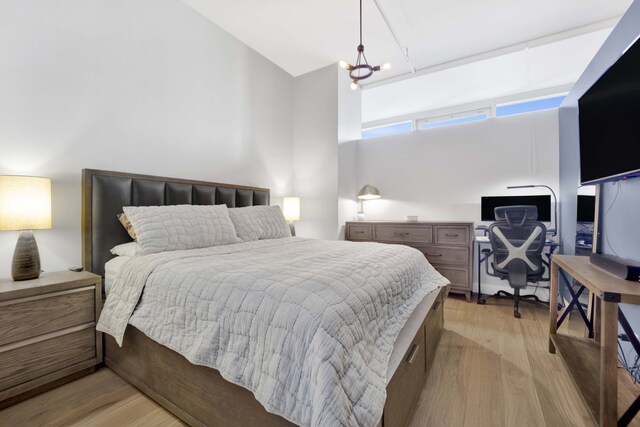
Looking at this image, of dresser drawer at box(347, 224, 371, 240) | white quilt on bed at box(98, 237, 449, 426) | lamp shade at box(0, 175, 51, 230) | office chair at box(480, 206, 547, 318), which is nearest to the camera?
white quilt on bed at box(98, 237, 449, 426)

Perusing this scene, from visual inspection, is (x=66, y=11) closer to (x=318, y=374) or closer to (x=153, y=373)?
(x=153, y=373)

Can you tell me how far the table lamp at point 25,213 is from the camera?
1.51m

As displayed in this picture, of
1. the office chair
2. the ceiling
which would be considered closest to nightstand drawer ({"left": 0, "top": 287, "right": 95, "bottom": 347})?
the ceiling

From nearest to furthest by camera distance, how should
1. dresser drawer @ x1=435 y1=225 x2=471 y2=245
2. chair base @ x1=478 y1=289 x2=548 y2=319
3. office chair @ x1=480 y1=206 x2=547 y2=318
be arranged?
office chair @ x1=480 y1=206 x2=547 y2=318
chair base @ x1=478 y1=289 x2=548 y2=319
dresser drawer @ x1=435 y1=225 x2=471 y2=245

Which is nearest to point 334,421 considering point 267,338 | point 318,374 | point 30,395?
point 318,374

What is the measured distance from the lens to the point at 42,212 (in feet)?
5.32

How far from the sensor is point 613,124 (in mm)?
1615

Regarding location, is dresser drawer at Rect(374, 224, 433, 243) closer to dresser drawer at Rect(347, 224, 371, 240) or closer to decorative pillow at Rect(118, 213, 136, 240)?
dresser drawer at Rect(347, 224, 371, 240)

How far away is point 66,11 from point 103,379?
2.47 m

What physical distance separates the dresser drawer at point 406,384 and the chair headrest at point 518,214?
1.82 metres

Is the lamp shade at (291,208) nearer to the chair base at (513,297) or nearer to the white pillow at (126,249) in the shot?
the white pillow at (126,249)

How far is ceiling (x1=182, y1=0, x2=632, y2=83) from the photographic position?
269 cm

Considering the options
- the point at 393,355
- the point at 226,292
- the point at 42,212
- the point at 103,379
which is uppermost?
the point at 42,212

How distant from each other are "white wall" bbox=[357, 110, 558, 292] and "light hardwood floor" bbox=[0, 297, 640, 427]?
5.96 feet
